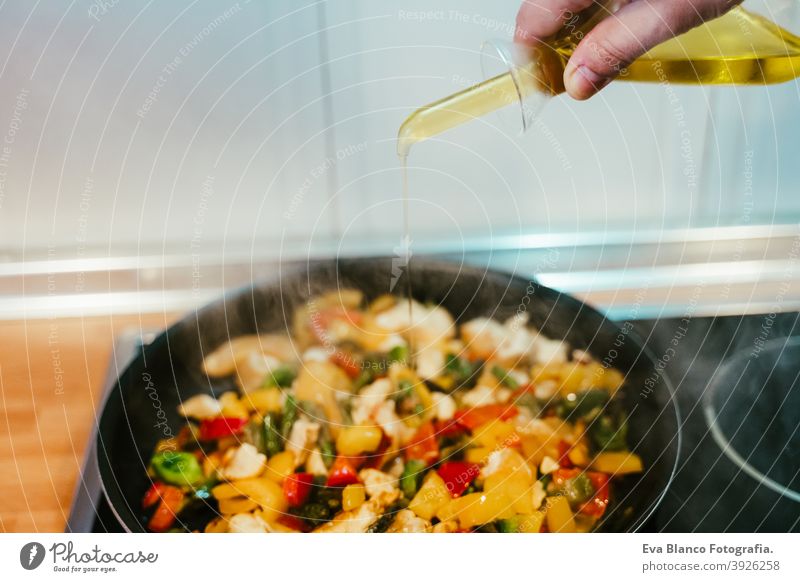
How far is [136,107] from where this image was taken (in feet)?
2.01

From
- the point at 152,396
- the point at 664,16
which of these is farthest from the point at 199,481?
the point at 664,16

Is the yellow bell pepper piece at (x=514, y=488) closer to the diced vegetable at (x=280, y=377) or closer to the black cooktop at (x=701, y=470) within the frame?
the black cooktop at (x=701, y=470)

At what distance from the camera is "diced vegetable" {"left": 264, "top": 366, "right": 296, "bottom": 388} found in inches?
23.8

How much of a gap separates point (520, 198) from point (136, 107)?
452mm

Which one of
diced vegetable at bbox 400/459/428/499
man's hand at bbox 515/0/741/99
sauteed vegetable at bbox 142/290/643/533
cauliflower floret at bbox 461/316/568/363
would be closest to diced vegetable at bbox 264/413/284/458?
sauteed vegetable at bbox 142/290/643/533

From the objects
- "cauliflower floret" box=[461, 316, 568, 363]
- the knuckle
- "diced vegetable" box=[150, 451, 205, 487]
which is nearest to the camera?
the knuckle

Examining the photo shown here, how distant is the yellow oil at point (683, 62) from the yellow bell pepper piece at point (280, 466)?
0.91 feet

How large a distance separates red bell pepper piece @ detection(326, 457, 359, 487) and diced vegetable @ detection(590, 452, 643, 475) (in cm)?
20

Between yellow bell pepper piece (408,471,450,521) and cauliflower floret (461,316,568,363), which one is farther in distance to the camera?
cauliflower floret (461,316,568,363)

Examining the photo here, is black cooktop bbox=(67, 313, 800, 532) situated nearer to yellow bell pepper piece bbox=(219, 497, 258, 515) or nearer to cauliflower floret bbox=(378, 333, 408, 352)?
yellow bell pepper piece bbox=(219, 497, 258, 515)

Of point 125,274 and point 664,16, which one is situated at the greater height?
point 664,16

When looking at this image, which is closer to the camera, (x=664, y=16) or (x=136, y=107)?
(x=664, y=16)

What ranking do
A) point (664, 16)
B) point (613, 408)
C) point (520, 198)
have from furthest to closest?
point (520, 198)
point (613, 408)
point (664, 16)
